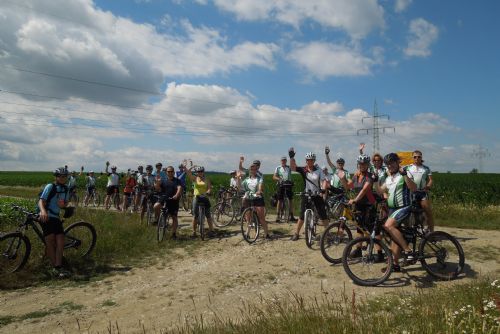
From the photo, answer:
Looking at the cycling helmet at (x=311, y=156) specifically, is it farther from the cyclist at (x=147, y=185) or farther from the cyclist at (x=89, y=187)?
the cyclist at (x=89, y=187)

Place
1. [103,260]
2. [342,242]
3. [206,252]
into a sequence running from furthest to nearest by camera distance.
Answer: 1. [206,252]
2. [103,260]
3. [342,242]

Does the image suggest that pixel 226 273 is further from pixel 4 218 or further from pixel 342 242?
pixel 4 218

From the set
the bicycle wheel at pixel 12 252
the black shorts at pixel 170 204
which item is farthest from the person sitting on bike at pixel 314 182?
the bicycle wheel at pixel 12 252

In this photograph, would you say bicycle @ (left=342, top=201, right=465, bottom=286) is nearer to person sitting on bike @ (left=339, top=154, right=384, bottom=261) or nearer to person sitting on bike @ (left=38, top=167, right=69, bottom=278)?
person sitting on bike @ (left=339, top=154, right=384, bottom=261)

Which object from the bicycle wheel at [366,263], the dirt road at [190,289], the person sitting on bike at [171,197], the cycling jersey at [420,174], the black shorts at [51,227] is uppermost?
the cycling jersey at [420,174]

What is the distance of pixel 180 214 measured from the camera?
16797mm

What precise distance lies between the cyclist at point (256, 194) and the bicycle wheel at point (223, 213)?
10.3 ft

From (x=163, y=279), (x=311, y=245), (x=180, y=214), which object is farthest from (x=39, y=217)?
(x=180, y=214)

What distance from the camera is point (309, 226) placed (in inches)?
361

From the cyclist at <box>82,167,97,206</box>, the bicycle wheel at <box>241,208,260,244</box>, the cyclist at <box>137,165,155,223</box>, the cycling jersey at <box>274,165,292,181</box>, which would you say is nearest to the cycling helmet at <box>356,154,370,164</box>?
the bicycle wheel at <box>241,208,260,244</box>

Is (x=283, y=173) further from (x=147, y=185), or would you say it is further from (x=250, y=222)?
(x=147, y=185)

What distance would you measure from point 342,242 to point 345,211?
0.85m

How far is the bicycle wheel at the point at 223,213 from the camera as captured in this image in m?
13.5

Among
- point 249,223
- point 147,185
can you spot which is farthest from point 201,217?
point 147,185
